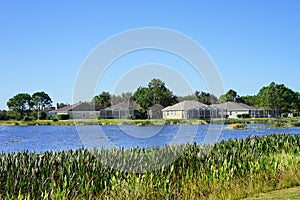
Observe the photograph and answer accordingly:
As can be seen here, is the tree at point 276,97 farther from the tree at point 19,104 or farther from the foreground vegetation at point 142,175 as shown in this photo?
the foreground vegetation at point 142,175

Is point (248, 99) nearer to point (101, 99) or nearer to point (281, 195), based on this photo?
point (101, 99)

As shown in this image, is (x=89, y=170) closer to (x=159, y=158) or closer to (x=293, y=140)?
(x=159, y=158)

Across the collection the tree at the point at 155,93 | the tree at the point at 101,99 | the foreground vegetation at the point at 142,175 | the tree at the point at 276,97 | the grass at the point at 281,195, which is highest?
the tree at the point at 276,97

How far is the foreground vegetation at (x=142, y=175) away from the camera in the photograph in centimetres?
751

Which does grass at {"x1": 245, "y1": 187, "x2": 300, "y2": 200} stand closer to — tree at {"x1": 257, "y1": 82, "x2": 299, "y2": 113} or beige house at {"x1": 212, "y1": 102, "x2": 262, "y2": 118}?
beige house at {"x1": 212, "y1": 102, "x2": 262, "y2": 118}

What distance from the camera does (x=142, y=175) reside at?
8.56 metres

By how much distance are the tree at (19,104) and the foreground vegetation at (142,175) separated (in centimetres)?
6649

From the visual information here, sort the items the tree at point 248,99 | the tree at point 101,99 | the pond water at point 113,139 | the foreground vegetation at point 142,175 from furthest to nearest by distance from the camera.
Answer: the tree at point 248,99 → the tree at point 101,99 → the pond water at point 113,139 → the foreground vegetation at point 142,175

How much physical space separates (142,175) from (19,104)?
233ft

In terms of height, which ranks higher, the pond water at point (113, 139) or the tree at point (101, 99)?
the tree at point (101, 99)

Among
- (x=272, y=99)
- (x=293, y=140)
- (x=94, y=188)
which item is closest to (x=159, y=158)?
(x=94, y=188)

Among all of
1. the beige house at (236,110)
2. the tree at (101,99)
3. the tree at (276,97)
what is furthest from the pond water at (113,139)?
the tree at (276,97)

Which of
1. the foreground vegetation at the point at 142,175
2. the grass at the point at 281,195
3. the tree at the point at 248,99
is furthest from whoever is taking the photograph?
the tree at the point at 248,99

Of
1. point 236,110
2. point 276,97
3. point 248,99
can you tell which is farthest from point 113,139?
point 248,99
